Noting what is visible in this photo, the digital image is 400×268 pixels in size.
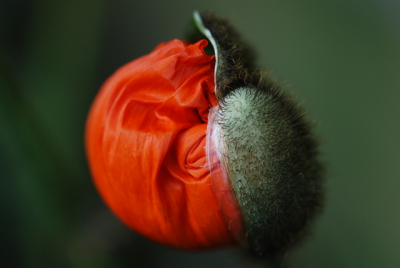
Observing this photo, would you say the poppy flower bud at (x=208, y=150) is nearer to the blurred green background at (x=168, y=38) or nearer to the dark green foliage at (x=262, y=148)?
the dark green foliage at (x=262, y=148)

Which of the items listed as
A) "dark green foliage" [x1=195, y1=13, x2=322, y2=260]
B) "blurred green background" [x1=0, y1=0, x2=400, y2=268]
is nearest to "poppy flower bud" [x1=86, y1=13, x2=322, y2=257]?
"dark green foliage" [x1=195, y1=13, x2=322, y2=260]

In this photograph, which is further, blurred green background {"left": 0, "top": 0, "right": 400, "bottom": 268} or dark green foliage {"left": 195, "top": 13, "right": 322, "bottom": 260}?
blurred green background {"left": 0, "top": 0, "right": 400, "bottom": 268}

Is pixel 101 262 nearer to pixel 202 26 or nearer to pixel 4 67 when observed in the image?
pixel 4 67

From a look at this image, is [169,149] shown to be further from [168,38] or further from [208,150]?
[168,38]

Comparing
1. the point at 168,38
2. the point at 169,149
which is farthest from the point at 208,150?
the point at 168,38

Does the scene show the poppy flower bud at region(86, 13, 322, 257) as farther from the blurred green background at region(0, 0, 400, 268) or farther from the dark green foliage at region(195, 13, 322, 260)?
the blurred green background at region(0, 0, 400, 268)

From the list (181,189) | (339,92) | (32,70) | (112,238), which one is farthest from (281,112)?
(32,70)
